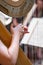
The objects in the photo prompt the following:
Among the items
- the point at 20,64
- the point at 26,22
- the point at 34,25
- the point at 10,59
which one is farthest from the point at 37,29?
the point at 10,59

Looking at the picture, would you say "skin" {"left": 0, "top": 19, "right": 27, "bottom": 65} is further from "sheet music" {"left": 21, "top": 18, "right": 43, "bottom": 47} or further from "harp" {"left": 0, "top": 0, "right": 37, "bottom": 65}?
"sheet music" {"left": 21, "top": 18, "right": 43, "bottom": 47}

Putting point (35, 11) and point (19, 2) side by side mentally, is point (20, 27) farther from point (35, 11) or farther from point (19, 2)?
point (35, 11)

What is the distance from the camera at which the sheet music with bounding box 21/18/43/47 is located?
162 cm

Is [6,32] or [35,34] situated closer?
[6,32]

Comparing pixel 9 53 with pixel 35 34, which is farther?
pixel 35 34

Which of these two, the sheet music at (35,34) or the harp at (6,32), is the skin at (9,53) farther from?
the sheet music at (35,34)

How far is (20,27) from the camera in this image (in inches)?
42.3

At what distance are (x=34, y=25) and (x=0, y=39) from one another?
0.70 meters

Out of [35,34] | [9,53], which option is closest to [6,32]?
[9,53]

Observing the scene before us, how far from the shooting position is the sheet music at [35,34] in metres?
1.62

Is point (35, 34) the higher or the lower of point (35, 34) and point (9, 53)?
the lower

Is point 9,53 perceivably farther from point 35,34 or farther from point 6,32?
point 35,34

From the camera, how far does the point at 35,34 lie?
5.56 feet

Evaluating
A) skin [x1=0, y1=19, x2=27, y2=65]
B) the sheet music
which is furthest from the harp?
the sheet music
